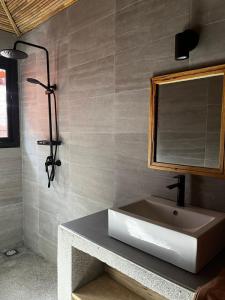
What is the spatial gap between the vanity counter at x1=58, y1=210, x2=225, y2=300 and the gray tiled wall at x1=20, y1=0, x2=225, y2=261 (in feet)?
1.22

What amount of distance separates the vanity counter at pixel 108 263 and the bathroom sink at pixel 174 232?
0.03 meters

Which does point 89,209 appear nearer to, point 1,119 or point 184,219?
point 184,219

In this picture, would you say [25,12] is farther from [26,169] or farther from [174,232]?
[174,232]

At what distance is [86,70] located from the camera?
1926mm

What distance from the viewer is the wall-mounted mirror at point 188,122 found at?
1214 mm

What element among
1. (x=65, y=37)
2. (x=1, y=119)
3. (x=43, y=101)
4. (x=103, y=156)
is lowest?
(x=103, y=156)

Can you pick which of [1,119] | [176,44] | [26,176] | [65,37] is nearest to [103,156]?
[176,44]

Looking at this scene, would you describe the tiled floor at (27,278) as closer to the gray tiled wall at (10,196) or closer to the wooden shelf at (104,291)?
the gray tiled wall at (10,196)

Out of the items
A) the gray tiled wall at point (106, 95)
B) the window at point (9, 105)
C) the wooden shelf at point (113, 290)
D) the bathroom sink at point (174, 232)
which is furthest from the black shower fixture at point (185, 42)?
the window at point (9, 105)

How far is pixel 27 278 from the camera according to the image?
228 cm

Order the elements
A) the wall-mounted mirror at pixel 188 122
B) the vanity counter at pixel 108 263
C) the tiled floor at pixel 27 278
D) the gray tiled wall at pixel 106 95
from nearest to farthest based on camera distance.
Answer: the vanity counter at pixel 108 263 → the wall-mounted mirror at pixel 188 122 → the gray tiled wall at pixel 106 95 → the tiled floor at pixel 27 278

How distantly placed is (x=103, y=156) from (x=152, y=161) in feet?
1.56

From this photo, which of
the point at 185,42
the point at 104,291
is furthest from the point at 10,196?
the point at 185,42

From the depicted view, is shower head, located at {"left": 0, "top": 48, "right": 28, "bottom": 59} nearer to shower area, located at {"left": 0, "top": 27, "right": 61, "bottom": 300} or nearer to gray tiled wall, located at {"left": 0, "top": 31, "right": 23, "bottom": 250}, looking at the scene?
shower area, located at {"left": 0, "top": 27, "right": 61, "bottom": 300}
